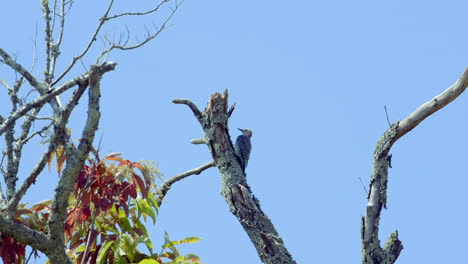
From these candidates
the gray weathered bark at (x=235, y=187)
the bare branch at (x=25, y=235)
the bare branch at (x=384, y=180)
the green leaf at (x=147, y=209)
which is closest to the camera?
the bare branch at (x=25, y=235)

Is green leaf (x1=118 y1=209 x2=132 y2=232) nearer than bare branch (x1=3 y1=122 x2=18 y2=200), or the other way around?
green leaf (x1=118 y1=209 x2=132 y2=232)

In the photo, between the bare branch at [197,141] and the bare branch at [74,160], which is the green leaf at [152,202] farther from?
the bare branch at [197,141]

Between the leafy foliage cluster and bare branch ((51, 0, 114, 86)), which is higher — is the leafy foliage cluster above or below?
below

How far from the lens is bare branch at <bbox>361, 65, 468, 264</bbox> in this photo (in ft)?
18.7

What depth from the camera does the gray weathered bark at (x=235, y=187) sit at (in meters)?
5.86

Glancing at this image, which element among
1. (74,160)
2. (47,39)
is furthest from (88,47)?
(74,160)

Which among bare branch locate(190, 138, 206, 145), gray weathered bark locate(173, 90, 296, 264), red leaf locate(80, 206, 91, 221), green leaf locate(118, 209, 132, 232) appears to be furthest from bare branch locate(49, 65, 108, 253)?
bare branch locate(190, 138, 206, 145)

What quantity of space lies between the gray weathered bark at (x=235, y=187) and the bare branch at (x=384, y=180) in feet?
1.75

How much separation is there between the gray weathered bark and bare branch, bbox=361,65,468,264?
53cm

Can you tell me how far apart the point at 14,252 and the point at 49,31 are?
2.88 m

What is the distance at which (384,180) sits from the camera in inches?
231

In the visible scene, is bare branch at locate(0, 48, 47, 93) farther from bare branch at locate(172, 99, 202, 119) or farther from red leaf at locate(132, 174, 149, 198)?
bare branch at locate(172, 99, 202, 119)

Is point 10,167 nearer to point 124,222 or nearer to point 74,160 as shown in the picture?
point 124,222

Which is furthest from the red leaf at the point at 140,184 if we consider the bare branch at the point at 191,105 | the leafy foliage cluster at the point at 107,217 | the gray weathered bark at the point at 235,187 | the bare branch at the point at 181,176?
the bare branch at the point at 191,105
